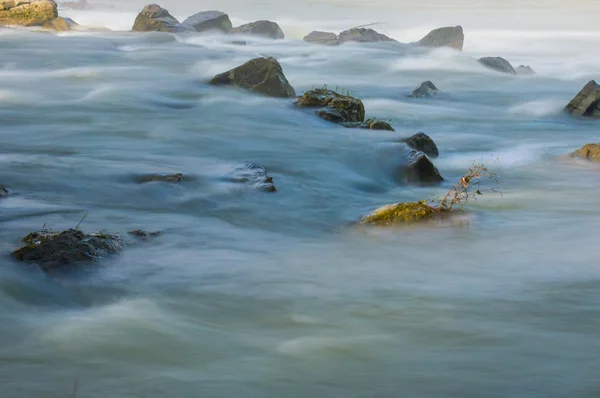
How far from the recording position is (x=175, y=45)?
24656 millimetres

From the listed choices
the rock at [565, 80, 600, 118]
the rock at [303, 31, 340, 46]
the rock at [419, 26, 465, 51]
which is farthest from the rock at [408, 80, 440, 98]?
the rock at [419, 26, 465, 51]

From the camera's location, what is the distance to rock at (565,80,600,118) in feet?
55.1

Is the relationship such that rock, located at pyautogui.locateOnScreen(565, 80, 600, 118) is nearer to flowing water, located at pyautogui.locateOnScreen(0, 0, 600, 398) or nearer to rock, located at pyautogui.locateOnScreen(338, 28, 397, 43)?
flowing water, located at pyautogui.locateOnScreen(0, 0, 600, 398)

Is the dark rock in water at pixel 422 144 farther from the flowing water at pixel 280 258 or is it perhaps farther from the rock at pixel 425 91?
the rock at pixel 425 91

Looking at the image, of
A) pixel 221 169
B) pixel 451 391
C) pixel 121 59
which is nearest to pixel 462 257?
pixel 451 391

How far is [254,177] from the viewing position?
31.8 ft

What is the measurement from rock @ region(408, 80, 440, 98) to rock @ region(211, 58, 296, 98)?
14.5ft

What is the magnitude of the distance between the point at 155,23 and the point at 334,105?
648 inches

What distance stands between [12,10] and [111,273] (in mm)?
23059

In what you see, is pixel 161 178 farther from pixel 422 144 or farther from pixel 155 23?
pixel 155 23

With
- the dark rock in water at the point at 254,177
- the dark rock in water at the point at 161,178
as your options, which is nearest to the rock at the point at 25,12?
the dark rock in water at the point at 254,177

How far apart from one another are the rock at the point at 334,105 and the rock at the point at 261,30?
19316 millimetres

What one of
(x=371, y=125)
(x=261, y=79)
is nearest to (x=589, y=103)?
(x=371, y=125)

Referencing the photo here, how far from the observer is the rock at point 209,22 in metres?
31.9
